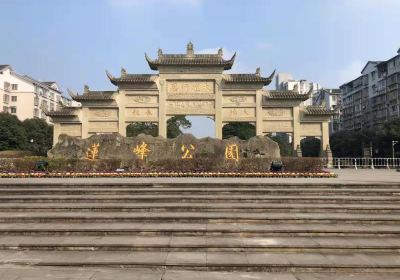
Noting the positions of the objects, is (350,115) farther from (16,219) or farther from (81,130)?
(16,219)

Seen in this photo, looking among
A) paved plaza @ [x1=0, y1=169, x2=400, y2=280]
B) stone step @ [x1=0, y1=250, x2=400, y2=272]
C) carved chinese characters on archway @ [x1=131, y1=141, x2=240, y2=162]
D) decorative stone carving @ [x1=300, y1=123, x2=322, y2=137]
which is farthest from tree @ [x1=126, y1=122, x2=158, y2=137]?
stone step @ [x1=0, y1=250, x2=400, y2=272]

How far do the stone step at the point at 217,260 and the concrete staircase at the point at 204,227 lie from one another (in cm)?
1

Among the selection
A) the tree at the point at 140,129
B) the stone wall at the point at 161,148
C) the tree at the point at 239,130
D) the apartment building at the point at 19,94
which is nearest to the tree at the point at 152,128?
the tree at the point at 140,129

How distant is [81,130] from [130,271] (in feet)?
84.4

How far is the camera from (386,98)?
189 feet

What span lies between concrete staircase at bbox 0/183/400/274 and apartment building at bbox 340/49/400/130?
5231cm

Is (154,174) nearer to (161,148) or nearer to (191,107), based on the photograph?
(161,148)

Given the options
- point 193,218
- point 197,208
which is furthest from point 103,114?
point 193,218

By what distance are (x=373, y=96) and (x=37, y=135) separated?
53.1 meters

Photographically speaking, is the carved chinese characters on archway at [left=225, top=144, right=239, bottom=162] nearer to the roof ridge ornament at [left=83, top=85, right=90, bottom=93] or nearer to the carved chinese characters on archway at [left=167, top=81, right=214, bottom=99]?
the carved chinese characters on archway at [left=167, top=81, right=214, bottom=99]

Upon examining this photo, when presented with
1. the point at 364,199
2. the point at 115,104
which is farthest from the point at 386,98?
the point at 364,199

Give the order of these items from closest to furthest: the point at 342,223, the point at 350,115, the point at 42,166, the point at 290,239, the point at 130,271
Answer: the point at 130,271
the point at 290,239
the point at 342,223
the point at 42,166
the point at 350,115

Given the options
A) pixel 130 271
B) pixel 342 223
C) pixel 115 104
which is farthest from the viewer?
pixel 115 104

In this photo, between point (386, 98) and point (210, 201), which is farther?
point (386, 98)
